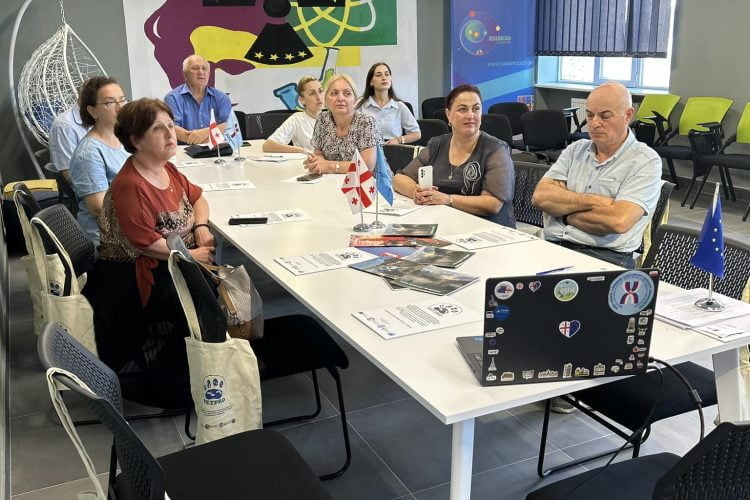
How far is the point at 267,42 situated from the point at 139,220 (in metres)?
5.78

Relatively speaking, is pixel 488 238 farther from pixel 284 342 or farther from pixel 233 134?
pixel 233 134

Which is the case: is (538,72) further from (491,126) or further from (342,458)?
(342,458)

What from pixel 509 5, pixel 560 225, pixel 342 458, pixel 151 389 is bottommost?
pixel 342 458

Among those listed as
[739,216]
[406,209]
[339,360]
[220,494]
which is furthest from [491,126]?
[220,494]

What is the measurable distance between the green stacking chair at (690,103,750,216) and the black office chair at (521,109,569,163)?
4.22ft

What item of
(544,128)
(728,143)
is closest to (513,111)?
(544,128)

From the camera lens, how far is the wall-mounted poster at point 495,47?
9.49 meters

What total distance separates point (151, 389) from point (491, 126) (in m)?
4.40

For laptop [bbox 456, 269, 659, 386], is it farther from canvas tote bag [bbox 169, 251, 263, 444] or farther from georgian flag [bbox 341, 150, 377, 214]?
georgian flag [bbox 341, 150, 377, 214]

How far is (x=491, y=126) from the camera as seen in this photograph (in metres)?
6.48

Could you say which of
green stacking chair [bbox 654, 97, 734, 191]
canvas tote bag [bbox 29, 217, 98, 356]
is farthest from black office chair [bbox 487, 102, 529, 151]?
canvas tote bag [bbox 29, 217, 98, 356]

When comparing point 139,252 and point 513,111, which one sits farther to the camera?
point 513,111

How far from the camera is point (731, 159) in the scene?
6633 mm

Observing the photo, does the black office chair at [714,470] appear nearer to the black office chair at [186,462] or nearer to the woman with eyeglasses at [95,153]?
the black office chair at [186,462]
